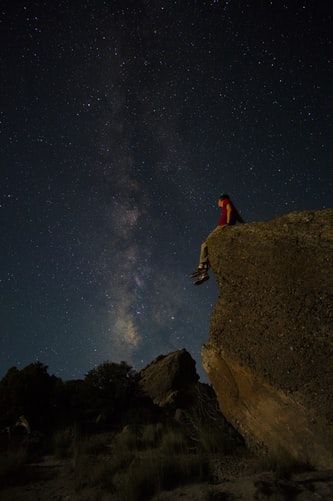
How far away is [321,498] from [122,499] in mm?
3017

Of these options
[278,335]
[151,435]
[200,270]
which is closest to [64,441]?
[151,435]

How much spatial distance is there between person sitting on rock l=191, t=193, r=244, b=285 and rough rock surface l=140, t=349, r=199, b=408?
7.40m

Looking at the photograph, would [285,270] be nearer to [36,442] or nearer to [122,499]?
[122,499]

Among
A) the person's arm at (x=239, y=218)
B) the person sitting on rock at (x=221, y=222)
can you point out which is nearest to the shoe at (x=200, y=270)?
the person sitting on rock at (x=221, y=222)

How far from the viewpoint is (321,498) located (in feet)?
15.4

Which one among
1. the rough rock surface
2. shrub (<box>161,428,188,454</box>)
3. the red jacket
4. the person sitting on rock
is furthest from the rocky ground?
the rough rock surface

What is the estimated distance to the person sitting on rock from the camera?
27.2 ft

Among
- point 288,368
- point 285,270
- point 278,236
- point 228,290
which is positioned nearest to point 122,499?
point 288,368

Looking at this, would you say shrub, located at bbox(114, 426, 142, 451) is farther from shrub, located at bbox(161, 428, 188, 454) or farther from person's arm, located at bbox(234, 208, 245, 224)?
person's arm, located at bbox(234, 208, 245, 224)

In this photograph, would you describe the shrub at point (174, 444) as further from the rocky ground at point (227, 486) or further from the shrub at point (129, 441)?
the rocky ground at point (227, 486)

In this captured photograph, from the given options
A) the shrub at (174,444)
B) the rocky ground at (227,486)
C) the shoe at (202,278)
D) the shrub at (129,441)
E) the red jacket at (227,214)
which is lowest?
the rocky ground at (227,486)

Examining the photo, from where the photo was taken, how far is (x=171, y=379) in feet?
49.6

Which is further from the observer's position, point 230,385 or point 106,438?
point 106,438

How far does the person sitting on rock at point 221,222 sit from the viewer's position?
27.2 ft
